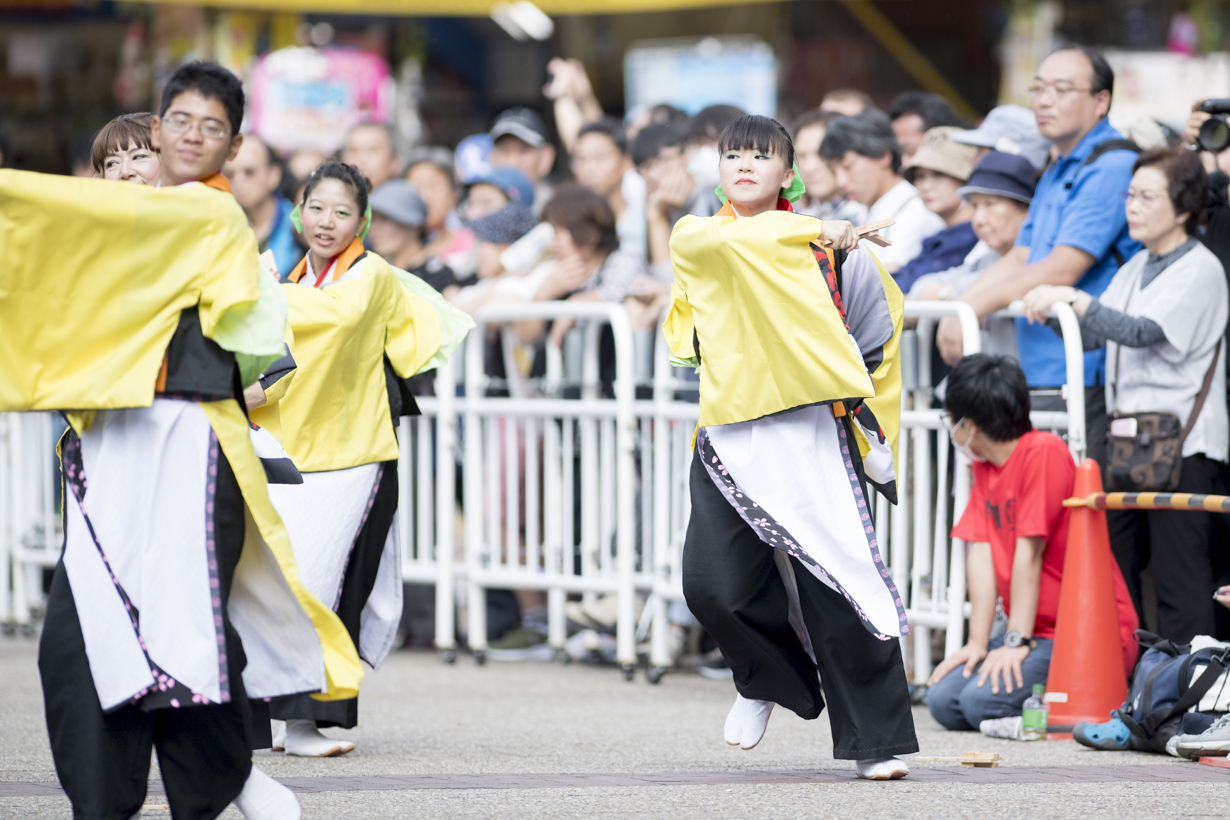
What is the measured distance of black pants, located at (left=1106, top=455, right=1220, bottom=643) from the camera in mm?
5719

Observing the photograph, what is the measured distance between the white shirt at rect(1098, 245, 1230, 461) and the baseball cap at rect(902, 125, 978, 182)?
50.1 inches

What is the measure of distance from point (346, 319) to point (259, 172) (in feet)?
11.9

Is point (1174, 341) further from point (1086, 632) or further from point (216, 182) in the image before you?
point (216, 182)

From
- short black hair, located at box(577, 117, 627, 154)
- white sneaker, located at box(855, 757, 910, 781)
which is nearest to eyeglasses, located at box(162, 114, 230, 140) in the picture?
white sneaker, located at box(855, 757, 910, 781)

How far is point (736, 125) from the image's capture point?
4.68 metres

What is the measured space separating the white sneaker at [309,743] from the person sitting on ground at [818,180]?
329 cm

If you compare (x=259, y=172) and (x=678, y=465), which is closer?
(x=678, y=465)

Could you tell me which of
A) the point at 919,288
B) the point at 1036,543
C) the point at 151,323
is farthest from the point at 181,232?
the point at 919,288

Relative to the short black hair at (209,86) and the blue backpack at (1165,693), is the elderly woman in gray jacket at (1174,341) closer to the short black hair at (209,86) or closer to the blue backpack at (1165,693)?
the blue backpack at (1165,693)

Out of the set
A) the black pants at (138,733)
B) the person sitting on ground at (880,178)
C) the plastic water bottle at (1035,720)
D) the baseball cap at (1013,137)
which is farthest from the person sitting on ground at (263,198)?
the black pants at (138,733)

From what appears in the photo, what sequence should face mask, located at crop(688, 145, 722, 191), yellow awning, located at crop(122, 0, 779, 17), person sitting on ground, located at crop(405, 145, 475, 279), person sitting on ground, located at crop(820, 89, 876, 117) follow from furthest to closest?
1. yellow awning, located at crop(122, 0, 779, 17)
2. person sitting on ground, located at crop(405, 145, 475, 279)
3. person sitting on ground, located at crop(820, 89, 876, 117)
4. face mask, located at crop(688, 145, 722, 191)

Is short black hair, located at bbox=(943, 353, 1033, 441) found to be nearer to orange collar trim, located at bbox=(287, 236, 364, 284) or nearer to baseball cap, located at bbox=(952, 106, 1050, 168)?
baseball cap, located at bbox=(952, 106, 1050, 168)

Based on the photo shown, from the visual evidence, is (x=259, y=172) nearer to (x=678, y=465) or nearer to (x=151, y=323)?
(x=678, y=465)

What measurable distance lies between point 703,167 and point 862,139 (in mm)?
984
